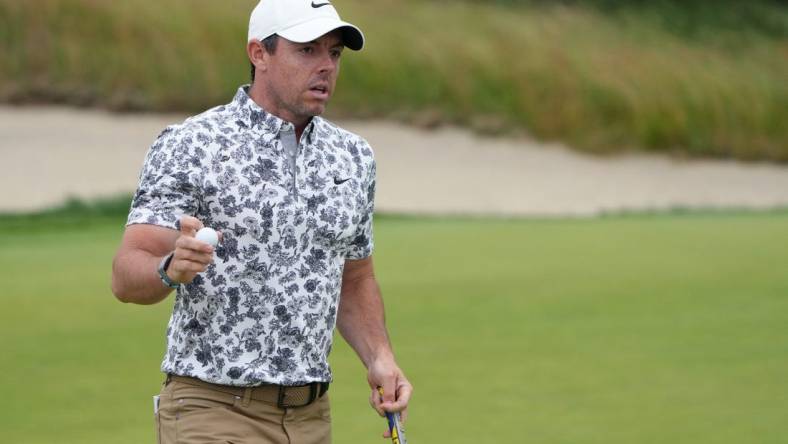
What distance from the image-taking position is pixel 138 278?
3523 mm

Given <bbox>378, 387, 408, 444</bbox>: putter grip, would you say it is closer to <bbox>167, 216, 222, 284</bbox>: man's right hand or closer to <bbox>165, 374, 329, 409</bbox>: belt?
<bbox>165, 374, 329, 409</bbox>: belt

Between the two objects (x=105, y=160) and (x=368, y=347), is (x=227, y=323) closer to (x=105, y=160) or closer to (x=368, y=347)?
(x=368, y=347)

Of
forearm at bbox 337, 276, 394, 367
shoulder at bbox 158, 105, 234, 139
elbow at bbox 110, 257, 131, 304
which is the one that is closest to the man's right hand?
elbow at bbox 110, 257, 131, 304

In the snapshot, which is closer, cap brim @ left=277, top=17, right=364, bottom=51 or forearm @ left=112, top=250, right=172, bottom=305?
forearm @ left=112, top=250, right=172, bottom=305

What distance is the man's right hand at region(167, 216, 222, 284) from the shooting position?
3.27 meters

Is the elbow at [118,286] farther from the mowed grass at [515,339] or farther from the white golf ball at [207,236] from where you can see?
the mowed grass at [515,339]

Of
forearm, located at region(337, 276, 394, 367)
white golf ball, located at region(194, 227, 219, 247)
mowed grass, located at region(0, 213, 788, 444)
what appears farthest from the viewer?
mowed grass, located at region(0, 213, 788, 444)

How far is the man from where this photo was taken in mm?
3664

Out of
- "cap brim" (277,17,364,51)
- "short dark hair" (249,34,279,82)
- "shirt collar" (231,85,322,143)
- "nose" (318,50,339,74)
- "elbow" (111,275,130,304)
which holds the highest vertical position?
"cap brim" (277,17,364,51)

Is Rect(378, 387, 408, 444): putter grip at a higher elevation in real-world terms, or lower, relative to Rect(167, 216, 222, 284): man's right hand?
lower

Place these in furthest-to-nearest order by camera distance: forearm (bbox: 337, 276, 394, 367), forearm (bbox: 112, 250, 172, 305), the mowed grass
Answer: the mowed grass
forearm (bbox: 337, 276, 394, 367)
forearm (bbox: 112, 250, 172, 305)

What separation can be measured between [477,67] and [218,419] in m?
18.4

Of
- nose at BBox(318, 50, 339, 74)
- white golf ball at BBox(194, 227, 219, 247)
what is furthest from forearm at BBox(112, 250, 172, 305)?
nose at BBox(318, 50, 339, 74)

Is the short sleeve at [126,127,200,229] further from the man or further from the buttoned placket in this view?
the buttoned placket
